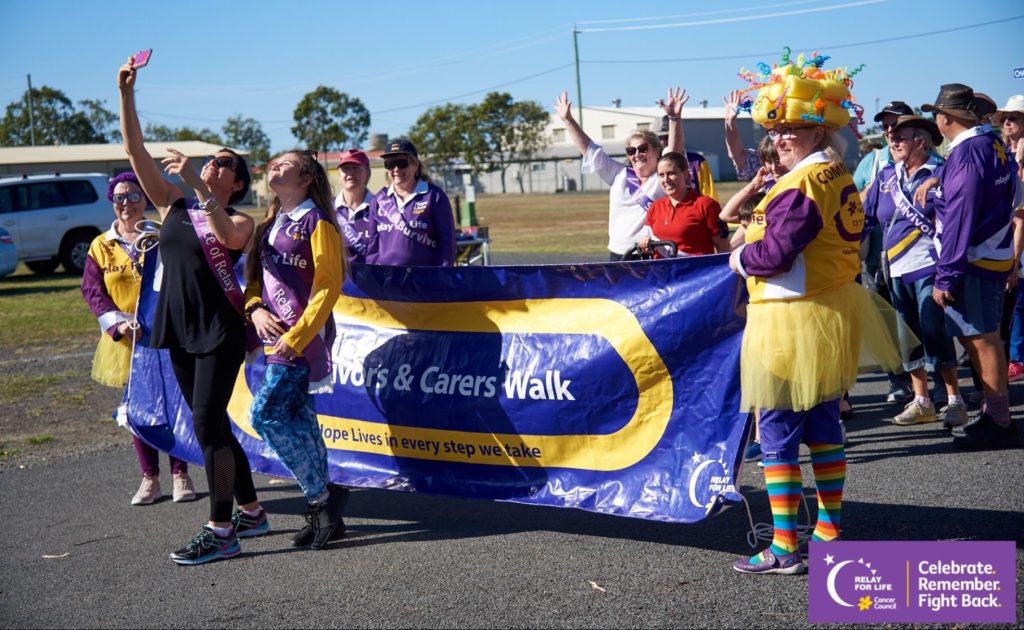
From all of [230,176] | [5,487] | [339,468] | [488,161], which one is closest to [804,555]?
[339,468]

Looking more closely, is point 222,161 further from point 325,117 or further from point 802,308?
point 325,117

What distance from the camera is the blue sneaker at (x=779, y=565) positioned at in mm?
4336

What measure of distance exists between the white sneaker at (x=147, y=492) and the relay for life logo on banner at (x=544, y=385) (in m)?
0.32

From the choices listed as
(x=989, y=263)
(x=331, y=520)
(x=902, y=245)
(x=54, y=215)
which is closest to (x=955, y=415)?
(x=989, y=263)

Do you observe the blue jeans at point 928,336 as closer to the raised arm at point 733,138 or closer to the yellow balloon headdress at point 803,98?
the raised arm at point 733,138

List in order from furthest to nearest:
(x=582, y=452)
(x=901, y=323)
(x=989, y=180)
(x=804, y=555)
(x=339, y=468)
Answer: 1. (x=901, y=323)
2. (x=989, y=180)
3. (x=339, y=468)
4. (x=582, y=452)
5. (x=804, y=555)

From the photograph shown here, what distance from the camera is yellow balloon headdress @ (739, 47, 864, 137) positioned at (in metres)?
4.24

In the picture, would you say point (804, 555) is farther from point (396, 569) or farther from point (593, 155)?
point (593, 155)

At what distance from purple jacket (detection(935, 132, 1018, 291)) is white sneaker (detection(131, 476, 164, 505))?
4.83 meters

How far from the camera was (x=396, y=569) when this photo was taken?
15.3 ft

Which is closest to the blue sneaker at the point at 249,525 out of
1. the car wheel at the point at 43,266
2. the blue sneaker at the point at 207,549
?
the blue sneaker at the point at 207,549

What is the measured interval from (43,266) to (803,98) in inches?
872

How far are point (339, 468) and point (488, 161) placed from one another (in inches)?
3015

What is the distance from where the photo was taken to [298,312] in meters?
4.97
